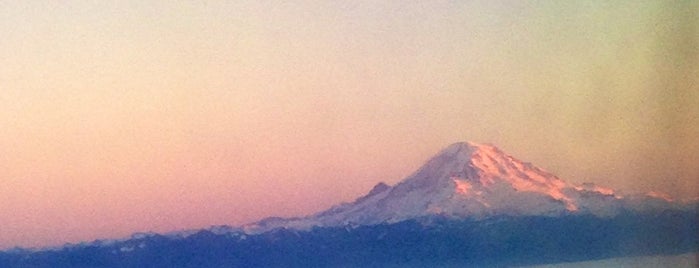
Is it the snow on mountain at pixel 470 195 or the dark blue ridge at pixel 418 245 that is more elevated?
the snow on mountain at pixel 470 195

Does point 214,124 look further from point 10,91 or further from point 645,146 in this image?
point 645,146

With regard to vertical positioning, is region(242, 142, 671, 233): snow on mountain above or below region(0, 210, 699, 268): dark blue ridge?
above

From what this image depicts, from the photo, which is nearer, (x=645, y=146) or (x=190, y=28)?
(x=190, y=28)

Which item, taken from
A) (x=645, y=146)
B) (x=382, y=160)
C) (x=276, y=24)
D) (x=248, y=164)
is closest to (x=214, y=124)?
(x=248, y=164)
